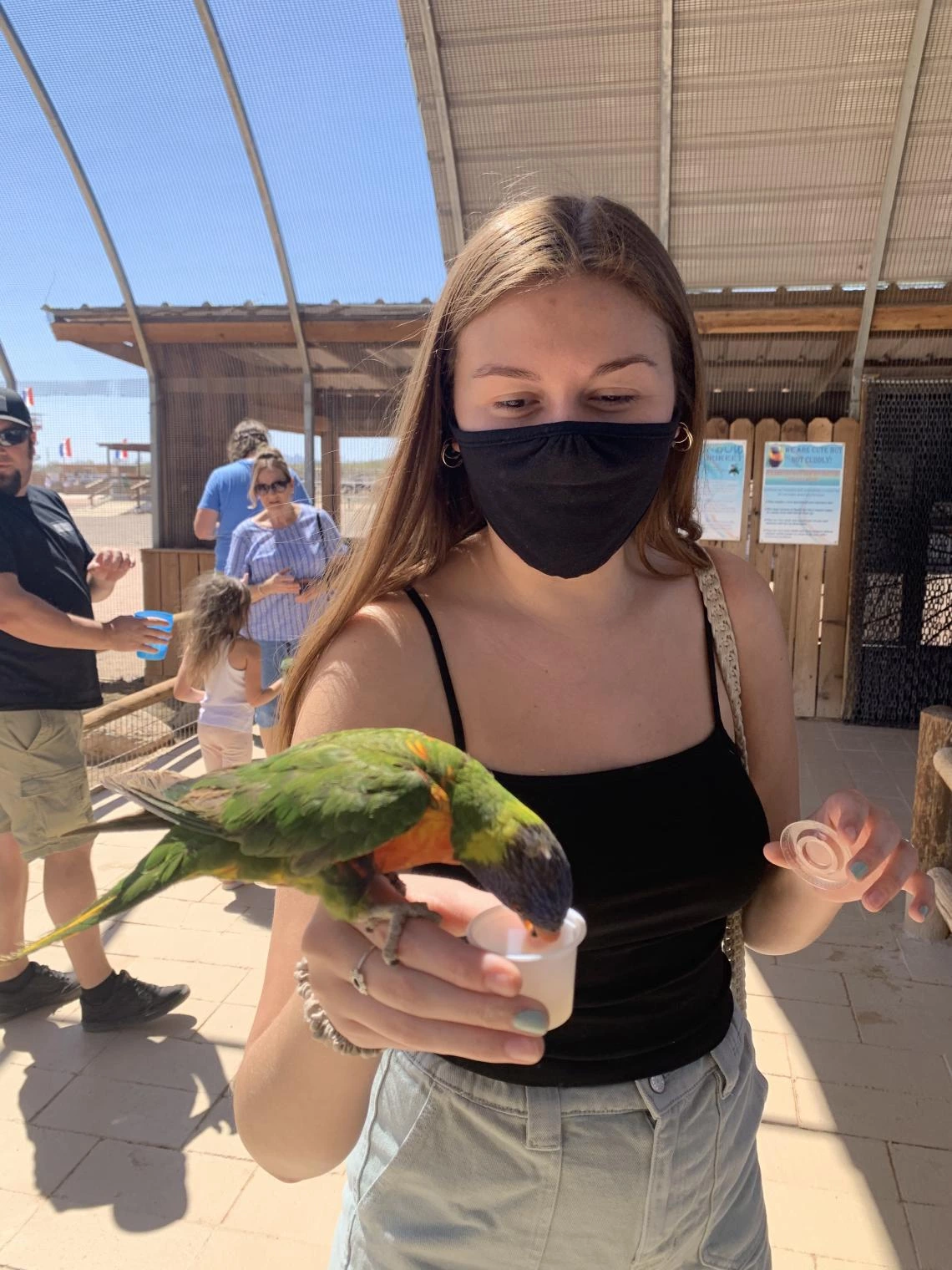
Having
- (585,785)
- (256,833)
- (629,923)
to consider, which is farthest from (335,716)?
(629,923)

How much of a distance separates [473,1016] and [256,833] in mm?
380

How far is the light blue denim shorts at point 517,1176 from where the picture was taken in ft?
3.67

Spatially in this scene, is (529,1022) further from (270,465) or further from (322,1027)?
(270,465)

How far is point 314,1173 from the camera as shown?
115 centimetres

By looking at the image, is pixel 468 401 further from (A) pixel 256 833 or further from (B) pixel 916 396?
(B) pixel 916 396

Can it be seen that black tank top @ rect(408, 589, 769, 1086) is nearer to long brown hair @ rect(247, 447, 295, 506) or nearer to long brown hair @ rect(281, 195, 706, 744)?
long brown hair @ rect(281, 195, 706, 744)

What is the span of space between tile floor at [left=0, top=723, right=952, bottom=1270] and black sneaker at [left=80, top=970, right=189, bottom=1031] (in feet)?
0.19

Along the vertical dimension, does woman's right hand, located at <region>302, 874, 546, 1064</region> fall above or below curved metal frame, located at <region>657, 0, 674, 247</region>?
below

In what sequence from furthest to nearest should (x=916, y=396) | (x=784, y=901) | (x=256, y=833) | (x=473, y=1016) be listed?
(x=916, y=396), (x=784, y=901), (x=256, y=833), (x=473, y=1016)

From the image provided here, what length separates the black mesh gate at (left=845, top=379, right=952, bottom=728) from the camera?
6422 mm

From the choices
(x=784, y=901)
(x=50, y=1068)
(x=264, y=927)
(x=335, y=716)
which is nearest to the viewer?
(x=335, y=716)

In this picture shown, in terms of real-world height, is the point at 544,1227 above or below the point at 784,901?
below

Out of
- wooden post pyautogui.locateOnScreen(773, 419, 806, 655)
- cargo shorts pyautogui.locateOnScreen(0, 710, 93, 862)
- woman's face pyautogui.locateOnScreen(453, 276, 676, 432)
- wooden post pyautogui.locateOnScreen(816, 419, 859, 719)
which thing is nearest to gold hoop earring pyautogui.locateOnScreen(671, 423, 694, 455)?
woman's face pyautogui.locateOnScreen(453, 276, 676, 432)

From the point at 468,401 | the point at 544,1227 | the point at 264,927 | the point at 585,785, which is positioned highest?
the point at 468,401
